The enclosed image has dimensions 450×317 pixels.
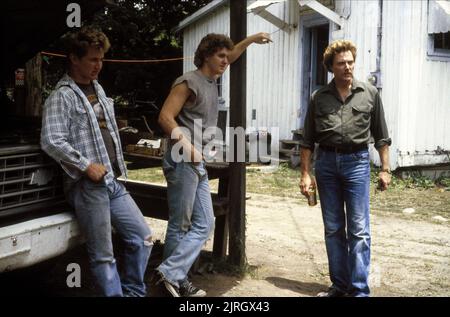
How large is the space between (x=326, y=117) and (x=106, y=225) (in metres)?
1.93

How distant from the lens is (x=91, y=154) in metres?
3.39

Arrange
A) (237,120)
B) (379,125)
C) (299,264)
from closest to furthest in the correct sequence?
(379,125), (237,120), (299,264)

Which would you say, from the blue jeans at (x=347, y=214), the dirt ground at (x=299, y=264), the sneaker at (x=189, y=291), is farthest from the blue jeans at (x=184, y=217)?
the blue jeans at (x=347, y=214)

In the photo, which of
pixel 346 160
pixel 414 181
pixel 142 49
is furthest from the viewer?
pixel 142 49

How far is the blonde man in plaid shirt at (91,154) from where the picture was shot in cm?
328

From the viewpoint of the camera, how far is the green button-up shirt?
4043mm

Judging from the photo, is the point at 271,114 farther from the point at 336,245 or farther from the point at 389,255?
the point at 336,245

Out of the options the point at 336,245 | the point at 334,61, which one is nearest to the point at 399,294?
the point at 336,245

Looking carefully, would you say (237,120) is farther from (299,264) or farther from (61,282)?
(61,282)

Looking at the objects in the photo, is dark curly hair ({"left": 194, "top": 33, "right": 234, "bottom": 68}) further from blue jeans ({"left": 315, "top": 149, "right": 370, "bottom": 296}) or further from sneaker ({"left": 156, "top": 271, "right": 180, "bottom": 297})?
sneaker ({"left": 156, "top": 271, "right": 180, "bottom": 297})

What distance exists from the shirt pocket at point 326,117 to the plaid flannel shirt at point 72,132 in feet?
5.68

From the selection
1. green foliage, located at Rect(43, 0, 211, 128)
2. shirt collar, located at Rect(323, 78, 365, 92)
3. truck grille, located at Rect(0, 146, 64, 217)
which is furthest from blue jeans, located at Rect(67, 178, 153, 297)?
green foliage, located at Rect(43, 0, 211, 128)

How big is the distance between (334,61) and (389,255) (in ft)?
8.42

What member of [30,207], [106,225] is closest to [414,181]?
[106,225]
